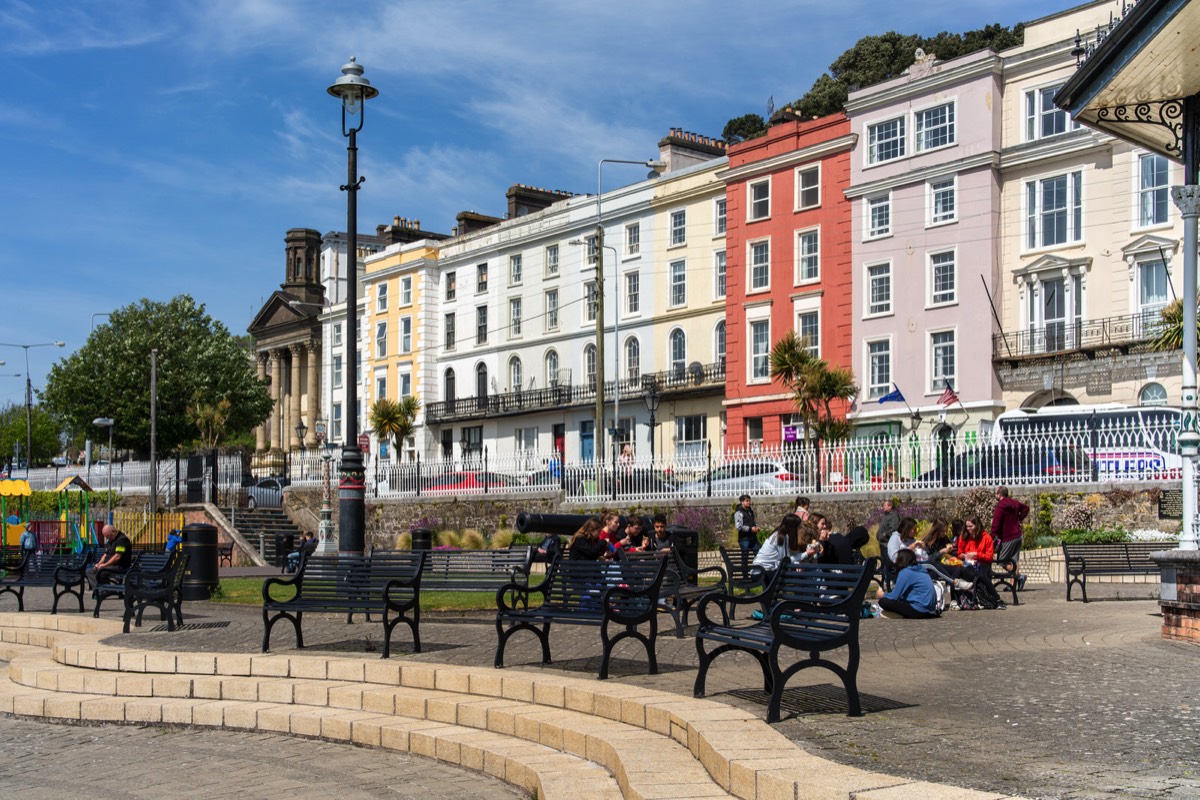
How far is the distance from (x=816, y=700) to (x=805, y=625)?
0.60 meters

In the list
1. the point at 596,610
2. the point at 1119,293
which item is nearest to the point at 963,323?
the point at 1119,293

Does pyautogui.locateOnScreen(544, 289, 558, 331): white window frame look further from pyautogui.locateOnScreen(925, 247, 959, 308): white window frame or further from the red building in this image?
pyautogui.locateOnScreen(925, 247, 959, 308): white window frame

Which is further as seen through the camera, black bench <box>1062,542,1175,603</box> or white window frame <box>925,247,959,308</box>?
white window frame <box>925,247,959,308</box>

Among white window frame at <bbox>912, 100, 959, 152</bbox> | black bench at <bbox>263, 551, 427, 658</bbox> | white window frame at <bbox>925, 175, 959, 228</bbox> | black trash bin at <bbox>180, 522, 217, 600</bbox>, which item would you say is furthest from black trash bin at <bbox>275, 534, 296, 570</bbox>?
black bench at <bbox>263, 551, 427, 658</bbox>

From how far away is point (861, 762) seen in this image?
245 inches

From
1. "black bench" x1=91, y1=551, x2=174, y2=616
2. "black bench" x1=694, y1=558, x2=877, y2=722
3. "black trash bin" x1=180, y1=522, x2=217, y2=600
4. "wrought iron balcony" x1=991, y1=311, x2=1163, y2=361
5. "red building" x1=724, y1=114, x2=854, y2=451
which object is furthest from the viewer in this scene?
"red building" x1=724, y1=114, x2=854, y2=451

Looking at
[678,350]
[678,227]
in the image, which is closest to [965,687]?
[678,350]

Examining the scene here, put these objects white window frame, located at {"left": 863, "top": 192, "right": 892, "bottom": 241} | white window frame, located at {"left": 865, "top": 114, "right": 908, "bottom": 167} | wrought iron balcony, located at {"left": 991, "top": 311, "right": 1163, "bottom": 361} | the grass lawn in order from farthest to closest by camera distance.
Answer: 1. white window frame, located at {"left": 863, "top": 192, "right": 892, "bottom": 241}
2. white window frame, located at {"left": 865, "top": 114, "right": 908, "bottom": 167}
3. wrought iron balcony, located at {"left": 991, "top": 311, "right": 1163, "bottom": 361}
4. the grass lawn

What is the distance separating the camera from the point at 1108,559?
1816cm

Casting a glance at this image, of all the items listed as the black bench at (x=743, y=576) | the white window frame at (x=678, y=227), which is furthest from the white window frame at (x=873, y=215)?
the black bench at (x=743, y=576)

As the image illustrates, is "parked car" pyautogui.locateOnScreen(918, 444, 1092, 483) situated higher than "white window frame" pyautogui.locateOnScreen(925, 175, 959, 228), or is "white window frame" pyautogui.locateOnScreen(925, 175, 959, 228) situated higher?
"white window frame" pyautogui.locateOnScreen(925, 175, 959, 228)

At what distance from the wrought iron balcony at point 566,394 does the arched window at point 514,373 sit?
1.45 ft

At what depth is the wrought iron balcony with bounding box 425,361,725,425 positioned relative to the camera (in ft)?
154

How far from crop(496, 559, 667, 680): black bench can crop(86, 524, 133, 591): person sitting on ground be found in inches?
357
